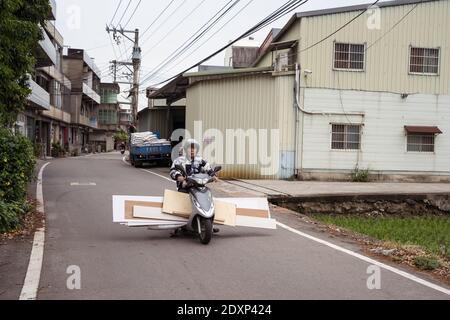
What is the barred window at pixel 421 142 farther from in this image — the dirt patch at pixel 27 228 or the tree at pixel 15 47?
the dirt patch at pixel 27 228

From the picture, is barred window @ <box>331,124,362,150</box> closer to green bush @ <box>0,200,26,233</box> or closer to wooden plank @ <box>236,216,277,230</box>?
wooden plank @ <box>236,216,277,230</box>

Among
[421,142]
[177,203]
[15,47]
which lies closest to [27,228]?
[177,203]

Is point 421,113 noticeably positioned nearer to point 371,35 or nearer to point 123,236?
point 371,35

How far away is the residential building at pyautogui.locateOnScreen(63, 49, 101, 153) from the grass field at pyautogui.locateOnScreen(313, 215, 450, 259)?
4473cm

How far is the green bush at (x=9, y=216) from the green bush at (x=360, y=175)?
14908 millimetres

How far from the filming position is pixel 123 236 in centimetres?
868

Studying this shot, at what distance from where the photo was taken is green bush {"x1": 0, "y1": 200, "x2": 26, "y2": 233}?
27.8ft

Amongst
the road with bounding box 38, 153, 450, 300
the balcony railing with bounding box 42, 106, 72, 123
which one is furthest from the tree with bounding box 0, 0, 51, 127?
the balcony railing with bounding box 42, 106, 72, 123

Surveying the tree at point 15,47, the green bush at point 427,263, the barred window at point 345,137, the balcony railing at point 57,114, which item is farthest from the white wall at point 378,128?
the balcony railing at point 57,114

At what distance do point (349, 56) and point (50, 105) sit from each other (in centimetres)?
3099

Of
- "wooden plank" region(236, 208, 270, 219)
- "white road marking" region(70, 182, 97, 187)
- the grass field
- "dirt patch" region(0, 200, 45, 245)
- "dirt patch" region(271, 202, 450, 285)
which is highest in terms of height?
"wooden plank" region(236, 208, 270, 219)

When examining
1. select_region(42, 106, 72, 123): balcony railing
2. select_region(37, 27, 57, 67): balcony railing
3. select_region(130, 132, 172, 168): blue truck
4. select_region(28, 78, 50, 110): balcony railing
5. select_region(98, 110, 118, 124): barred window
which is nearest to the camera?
select_region(37, 27, 57, 67): balcony railing

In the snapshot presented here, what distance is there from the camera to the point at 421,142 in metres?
21.8
